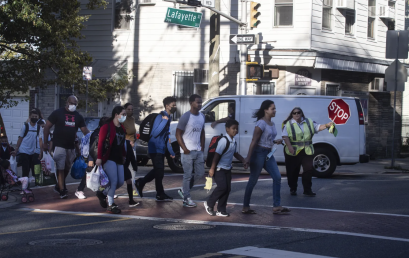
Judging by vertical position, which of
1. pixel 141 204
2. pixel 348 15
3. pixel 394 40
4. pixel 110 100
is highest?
pixel 348 15

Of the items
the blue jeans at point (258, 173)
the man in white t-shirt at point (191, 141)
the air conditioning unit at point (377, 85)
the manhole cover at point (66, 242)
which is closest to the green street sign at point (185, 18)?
the air conditioning unit at point (377, 85)

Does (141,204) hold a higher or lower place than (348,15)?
lower

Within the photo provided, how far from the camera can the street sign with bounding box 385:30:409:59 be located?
1916 cm

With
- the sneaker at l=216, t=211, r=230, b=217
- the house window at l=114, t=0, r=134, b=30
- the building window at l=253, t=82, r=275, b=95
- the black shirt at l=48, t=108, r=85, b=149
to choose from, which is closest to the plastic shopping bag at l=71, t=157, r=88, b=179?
the black shirt at l=48, t=108, r=85, b=149

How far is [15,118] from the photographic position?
91.9ft

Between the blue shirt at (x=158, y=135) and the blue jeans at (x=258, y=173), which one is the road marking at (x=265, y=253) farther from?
the blue shirt at (x=158, y=135)

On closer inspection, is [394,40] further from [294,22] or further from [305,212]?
[305,212]

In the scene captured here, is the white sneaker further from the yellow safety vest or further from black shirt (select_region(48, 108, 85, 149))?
the yellow safety vest

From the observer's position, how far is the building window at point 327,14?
22873mm

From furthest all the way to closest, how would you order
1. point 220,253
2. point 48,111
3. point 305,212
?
point 48,111, point 305,212, point 220,253

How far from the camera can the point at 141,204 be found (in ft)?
34.5

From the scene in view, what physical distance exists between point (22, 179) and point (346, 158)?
854cm

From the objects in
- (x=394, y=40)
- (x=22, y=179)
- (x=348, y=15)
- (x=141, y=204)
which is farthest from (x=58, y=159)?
(x=348, y=15)

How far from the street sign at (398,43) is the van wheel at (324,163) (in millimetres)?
5652
